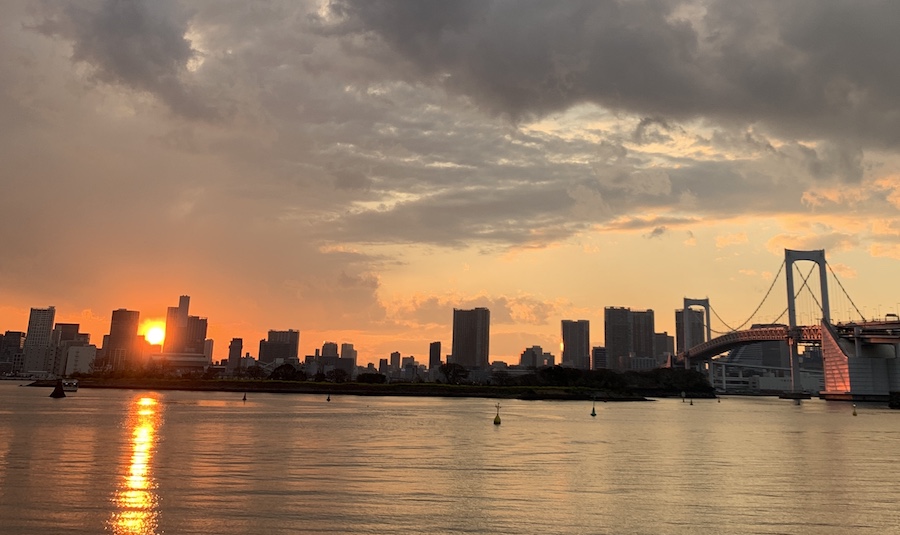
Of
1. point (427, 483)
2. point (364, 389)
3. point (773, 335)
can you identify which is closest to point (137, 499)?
point (427, 483)

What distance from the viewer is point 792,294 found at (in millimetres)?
180875

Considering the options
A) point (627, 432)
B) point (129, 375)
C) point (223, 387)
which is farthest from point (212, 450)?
point (129, 375)

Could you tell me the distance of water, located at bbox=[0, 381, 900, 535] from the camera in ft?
62.8

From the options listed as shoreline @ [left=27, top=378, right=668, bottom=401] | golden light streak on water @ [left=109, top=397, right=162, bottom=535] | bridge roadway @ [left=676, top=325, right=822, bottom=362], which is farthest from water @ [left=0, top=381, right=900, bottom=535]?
bridge roadway @ [left=676, top=325, right=822, bottom=362]

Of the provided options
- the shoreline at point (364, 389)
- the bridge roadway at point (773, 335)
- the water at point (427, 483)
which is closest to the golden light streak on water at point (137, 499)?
the water at point (427, 483)

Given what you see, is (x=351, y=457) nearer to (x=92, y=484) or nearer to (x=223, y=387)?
(x=92, y=484)

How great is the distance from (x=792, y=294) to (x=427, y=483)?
176971 mm

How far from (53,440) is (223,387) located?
13572 centimetres

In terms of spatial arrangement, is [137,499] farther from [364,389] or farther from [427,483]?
[364,389]

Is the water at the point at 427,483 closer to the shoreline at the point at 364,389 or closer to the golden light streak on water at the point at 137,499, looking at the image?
the golden light streak on water at the point at 137,499

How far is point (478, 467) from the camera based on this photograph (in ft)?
105

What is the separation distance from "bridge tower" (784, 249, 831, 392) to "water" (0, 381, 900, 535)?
5112 inches

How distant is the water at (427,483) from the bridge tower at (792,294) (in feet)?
426

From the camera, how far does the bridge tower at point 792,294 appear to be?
16830 centimetres
